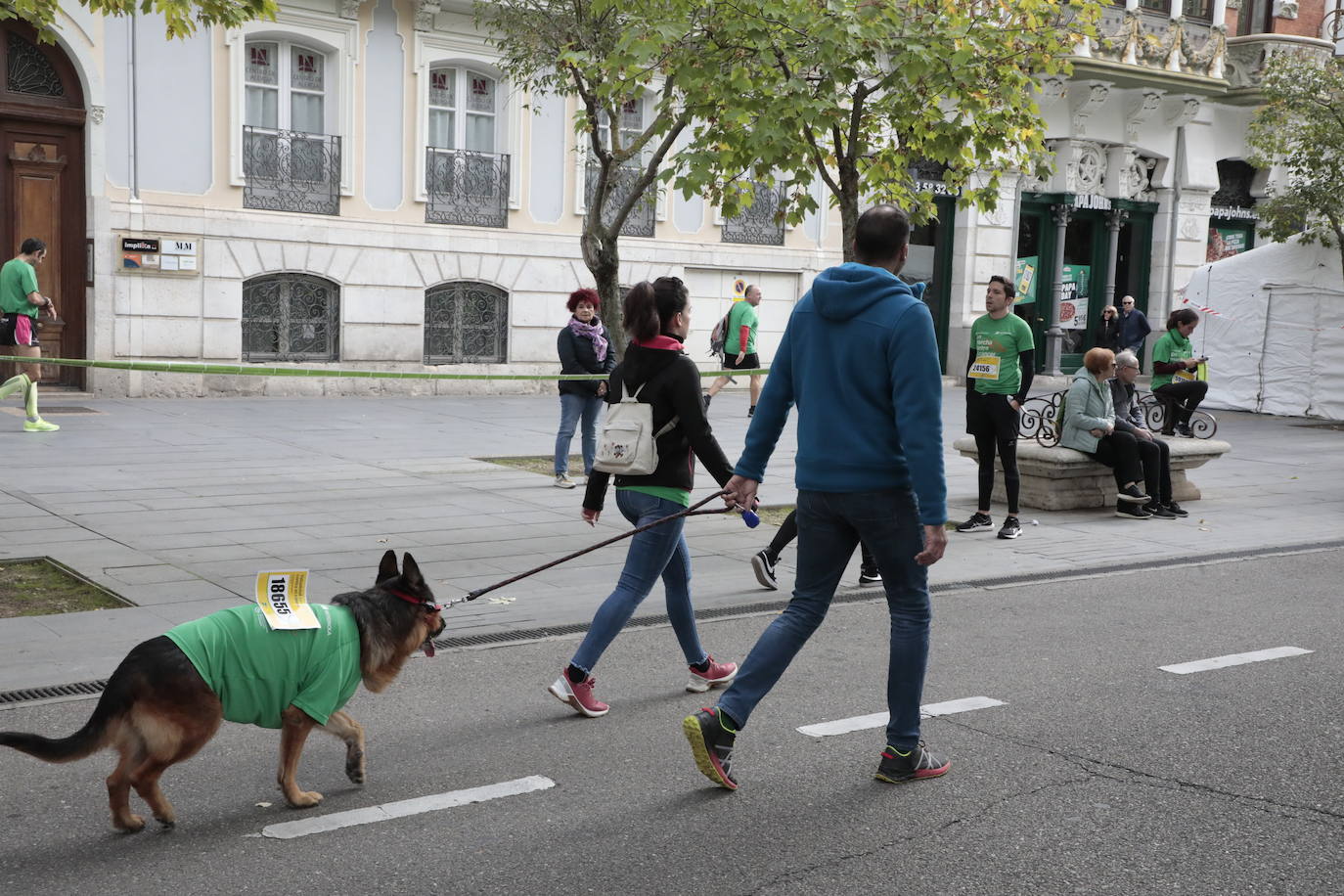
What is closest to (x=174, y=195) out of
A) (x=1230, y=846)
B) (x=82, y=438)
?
(x=82, y=438)

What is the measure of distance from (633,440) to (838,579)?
44.4 inches

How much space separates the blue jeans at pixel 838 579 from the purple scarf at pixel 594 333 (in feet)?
22.9

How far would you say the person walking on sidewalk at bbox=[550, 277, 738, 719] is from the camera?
5449 millimetres

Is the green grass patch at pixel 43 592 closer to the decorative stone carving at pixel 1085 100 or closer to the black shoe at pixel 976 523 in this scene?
the black shoe at pixel 976 523

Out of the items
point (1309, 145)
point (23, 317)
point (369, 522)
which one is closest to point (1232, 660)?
point (369, 522)

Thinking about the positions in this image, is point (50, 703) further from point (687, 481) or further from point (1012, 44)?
point (1012, 44)

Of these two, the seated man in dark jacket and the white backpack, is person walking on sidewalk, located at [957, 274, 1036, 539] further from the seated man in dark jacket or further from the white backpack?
the white backpack

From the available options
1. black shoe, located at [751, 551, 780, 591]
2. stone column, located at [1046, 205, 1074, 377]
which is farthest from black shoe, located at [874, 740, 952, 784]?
stone column, located at [1046, 205, 1074, 377]

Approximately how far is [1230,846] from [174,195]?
673 inches

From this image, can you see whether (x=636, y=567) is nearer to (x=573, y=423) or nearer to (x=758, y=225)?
(x=573, y=423)

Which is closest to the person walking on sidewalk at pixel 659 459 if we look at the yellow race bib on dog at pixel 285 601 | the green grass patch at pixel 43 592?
the yellow race bib on dog at pixel 285 601

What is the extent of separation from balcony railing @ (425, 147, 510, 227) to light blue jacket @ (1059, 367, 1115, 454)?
39.8 ft

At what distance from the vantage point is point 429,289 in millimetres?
20938

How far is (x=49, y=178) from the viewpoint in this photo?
17.9 m
